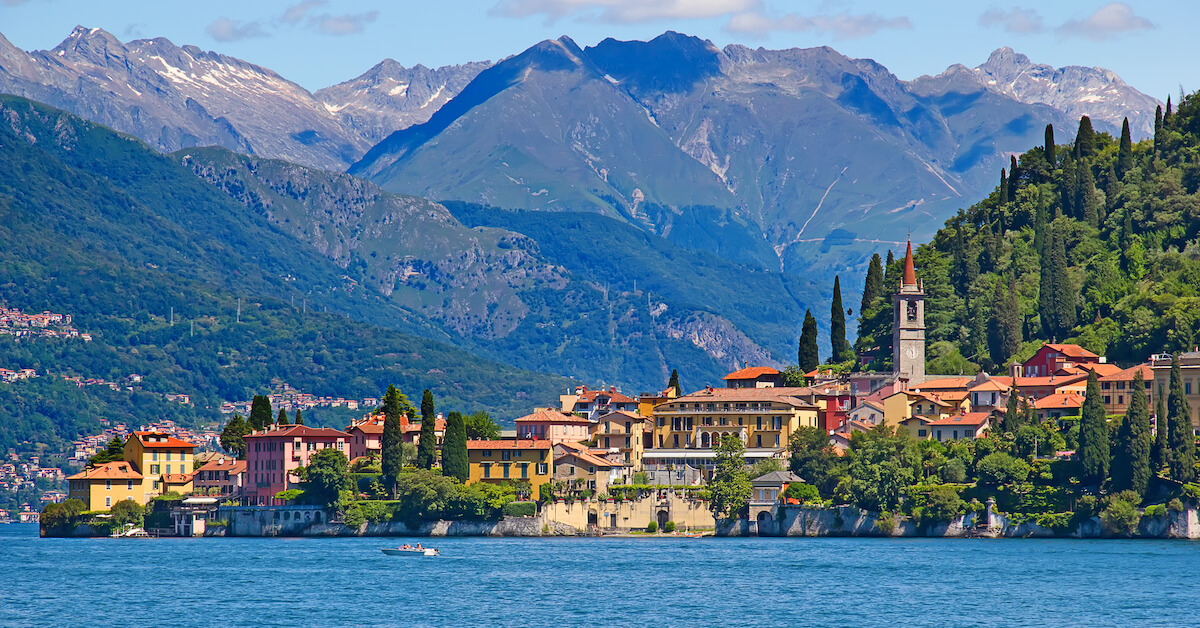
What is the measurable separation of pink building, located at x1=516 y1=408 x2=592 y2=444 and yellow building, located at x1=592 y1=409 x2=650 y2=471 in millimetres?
1646

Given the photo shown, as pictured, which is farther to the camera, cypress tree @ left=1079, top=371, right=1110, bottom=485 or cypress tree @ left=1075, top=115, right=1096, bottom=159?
cypress tree @ left=1075, top=115, right=1096, bottom=159

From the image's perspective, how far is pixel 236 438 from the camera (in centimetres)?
14938

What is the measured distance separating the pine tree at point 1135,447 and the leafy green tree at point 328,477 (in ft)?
166

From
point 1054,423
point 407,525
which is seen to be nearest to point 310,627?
point 407,525

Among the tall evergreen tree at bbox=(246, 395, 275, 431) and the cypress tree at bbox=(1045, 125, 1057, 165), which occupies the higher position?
the cypress tree at bbox=(1045, 125, 1057, 165)

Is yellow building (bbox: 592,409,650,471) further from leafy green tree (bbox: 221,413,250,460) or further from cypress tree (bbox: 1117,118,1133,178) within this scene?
cypress tree (bbox: 1117,118,1133,178)

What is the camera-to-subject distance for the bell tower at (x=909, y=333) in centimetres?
14338

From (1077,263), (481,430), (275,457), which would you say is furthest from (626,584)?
(1077,263)

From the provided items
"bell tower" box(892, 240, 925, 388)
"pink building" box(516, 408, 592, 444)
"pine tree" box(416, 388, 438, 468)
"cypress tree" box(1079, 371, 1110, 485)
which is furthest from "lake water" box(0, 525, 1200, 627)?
"bell tower" box(892, 240, 925, 388)

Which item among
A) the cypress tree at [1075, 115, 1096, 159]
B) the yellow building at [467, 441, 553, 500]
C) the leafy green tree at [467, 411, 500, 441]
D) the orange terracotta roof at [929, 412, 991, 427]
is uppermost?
the cypress tree at [1075, 115, 1096, 159]

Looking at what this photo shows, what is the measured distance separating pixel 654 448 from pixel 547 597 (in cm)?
5491

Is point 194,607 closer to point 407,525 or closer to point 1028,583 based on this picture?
point 1028,583

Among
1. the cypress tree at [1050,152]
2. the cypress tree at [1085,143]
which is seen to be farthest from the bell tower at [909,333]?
the cypress tree at [1085,143]

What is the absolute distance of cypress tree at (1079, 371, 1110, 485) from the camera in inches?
4437
